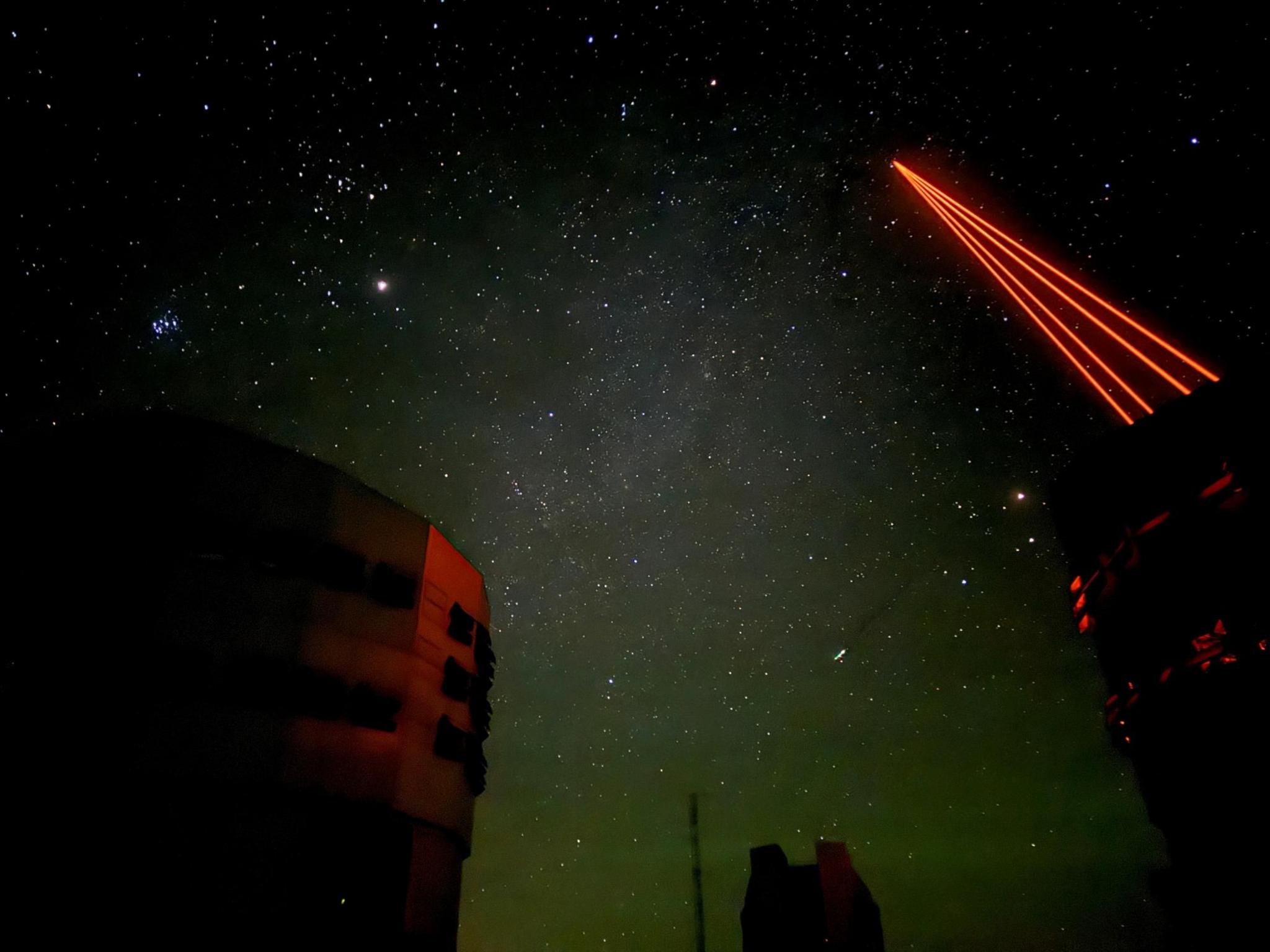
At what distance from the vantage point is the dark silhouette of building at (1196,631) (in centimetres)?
977

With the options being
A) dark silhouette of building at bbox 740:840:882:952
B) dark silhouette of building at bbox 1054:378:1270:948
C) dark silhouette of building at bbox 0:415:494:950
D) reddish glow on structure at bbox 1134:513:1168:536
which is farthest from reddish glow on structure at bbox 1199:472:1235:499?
dark silhouette of building at bbox 0:415:494:950

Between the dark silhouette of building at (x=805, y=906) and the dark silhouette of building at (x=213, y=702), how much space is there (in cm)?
700

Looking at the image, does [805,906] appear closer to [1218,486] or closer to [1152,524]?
[1152,524]

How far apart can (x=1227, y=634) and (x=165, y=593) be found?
17.8 meters

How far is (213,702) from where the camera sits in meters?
12.6

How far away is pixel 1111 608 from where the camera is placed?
40.1ft

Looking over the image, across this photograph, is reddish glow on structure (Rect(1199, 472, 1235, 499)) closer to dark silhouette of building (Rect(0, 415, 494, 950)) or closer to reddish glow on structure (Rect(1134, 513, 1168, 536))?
reddish glow on structure (Rect(1134, 513, 1168, 536))

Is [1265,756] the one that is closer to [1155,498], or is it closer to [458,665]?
[1155,498]

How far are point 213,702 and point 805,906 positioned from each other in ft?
42.3

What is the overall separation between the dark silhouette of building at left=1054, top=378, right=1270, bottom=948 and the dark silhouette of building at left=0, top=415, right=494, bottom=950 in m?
14.0

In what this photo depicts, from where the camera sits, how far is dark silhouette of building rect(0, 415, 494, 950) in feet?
37.7

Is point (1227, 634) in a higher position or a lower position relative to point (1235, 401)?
lower

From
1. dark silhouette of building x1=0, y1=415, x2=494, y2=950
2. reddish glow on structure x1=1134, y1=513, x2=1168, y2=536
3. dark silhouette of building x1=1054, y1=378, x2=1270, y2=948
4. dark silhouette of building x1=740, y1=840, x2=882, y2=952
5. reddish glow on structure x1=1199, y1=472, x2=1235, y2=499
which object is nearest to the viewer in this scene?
dark silhouette of building x1=1054, y1=378, x2=1270, y2=948

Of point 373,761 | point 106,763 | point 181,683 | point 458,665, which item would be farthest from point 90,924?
point 458,665
